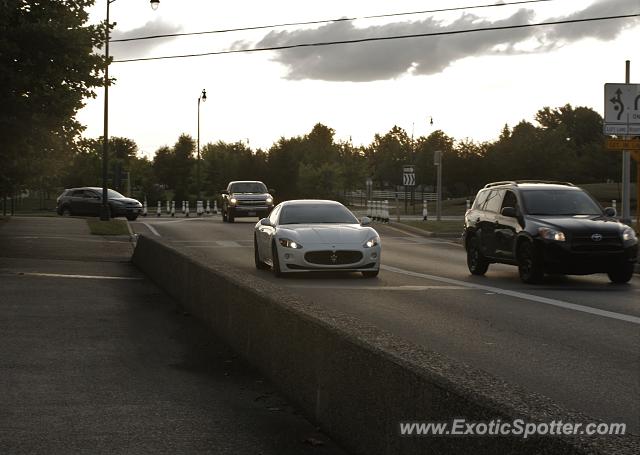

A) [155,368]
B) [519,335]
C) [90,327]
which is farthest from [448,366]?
[90,327]

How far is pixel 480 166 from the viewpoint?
279 feet

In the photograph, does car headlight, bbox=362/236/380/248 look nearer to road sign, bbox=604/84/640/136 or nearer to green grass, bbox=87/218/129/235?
road sign, bbox=604/84/640/136

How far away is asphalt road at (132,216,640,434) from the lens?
7984 millimetres

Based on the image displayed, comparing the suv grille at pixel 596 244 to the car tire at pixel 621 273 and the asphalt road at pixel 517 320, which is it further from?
the asphalt road at pixel 517 320

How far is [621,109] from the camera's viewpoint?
2478 centimetres

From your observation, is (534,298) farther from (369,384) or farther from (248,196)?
(248,196)

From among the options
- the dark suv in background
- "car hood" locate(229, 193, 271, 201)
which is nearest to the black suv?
"car hood" locate(229, 193, 271, 201)

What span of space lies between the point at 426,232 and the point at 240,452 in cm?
2857

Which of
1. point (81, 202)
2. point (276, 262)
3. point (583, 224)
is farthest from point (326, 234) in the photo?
point (81, 202)

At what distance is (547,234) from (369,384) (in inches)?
449

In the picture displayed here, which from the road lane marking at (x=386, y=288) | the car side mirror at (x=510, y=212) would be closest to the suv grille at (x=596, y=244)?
the car side mirror at (x=510, y=212)

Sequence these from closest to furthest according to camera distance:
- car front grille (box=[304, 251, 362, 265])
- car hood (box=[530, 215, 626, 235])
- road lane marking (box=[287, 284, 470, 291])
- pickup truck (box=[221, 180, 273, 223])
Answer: road lane marking (box=[287, 284, 470, 291]) → car hood (box=[530, 215, 626, 235]) → car front grille (box=[304, 251, 362, 265]) → pickup truck (box=[221, 180, 273, 223])

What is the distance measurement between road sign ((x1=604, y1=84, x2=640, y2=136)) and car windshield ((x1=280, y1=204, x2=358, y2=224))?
922 cm

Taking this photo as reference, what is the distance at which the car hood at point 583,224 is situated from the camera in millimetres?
16078
